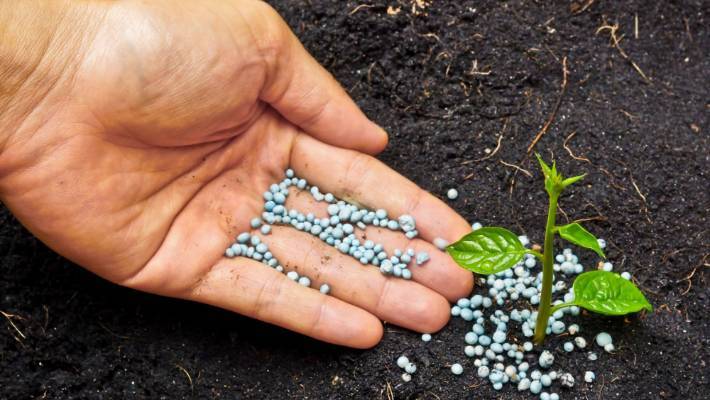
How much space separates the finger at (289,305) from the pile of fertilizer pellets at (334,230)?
69 millimetres

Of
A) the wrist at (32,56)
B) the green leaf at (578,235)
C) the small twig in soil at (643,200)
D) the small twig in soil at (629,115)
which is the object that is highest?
the wrist at (32,56)

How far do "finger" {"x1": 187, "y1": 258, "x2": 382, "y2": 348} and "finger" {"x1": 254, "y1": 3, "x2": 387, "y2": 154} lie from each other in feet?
1.55

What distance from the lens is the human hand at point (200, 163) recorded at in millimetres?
2314

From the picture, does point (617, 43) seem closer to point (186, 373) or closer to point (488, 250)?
point (488, 250)

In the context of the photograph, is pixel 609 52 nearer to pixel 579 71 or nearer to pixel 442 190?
pixel 579 71

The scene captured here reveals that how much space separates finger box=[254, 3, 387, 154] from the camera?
246cm

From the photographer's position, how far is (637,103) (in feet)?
8.99

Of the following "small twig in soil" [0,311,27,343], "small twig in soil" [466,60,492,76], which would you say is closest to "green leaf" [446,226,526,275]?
"small twig in soil" [466,60,492,76]

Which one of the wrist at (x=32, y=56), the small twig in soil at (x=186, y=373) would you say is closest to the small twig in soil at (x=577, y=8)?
the wrist at (x=32, y=56)

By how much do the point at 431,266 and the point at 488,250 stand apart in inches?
13.5

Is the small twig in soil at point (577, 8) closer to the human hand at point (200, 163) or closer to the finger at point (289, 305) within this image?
the human hand at point (200, 163)

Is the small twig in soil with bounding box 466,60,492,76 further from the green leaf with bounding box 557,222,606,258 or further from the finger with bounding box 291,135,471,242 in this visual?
the green leaf with bounding box 557,222,606,258

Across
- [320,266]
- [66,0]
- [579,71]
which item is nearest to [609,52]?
[579,71]

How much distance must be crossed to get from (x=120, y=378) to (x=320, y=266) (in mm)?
685
